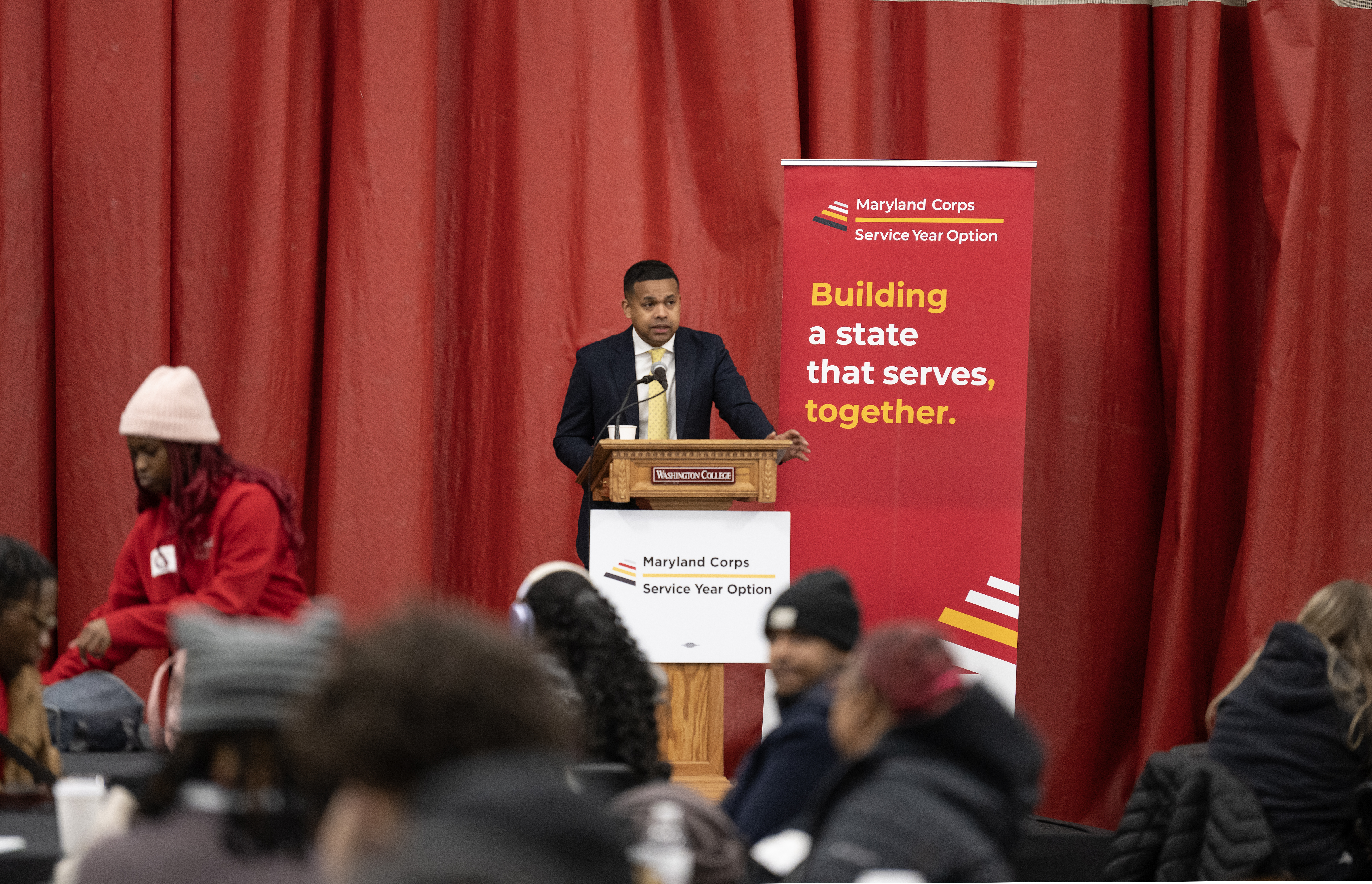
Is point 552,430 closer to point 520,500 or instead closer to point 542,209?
point 520,500

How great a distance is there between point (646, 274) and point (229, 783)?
3.21 m

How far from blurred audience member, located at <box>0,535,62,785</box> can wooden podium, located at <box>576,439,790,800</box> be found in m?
1.61

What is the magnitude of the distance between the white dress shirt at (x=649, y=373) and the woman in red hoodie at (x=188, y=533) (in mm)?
1557

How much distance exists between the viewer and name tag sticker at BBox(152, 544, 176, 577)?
2.96m

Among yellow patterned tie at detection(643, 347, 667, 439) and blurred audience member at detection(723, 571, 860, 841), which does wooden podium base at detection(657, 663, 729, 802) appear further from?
blurred audience member at detection(723, 571, 860, 841)

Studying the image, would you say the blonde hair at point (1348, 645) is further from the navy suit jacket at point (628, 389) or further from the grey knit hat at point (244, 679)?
the grey knit hat at point (244, 679)

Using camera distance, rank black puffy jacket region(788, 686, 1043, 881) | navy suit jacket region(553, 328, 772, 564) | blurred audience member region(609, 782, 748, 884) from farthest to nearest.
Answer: navy suit jacket region(553, 328, 772, 564), blurred audience member region(609, 782, 748, 884), black puffy jacket region(788, 686, 1043, 881)

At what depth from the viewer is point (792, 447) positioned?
3.85m

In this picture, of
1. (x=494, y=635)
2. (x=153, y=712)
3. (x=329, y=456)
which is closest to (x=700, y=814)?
(x=494, y=635)

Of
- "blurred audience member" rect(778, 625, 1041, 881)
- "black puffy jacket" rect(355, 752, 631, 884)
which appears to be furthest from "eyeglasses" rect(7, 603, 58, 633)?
"black puffy jacket" rect(355, 752, 631, 884)

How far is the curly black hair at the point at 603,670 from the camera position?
2352 mm

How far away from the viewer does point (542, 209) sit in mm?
5355

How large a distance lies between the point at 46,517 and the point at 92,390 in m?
0.47

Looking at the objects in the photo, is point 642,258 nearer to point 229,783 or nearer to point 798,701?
point 798,701
